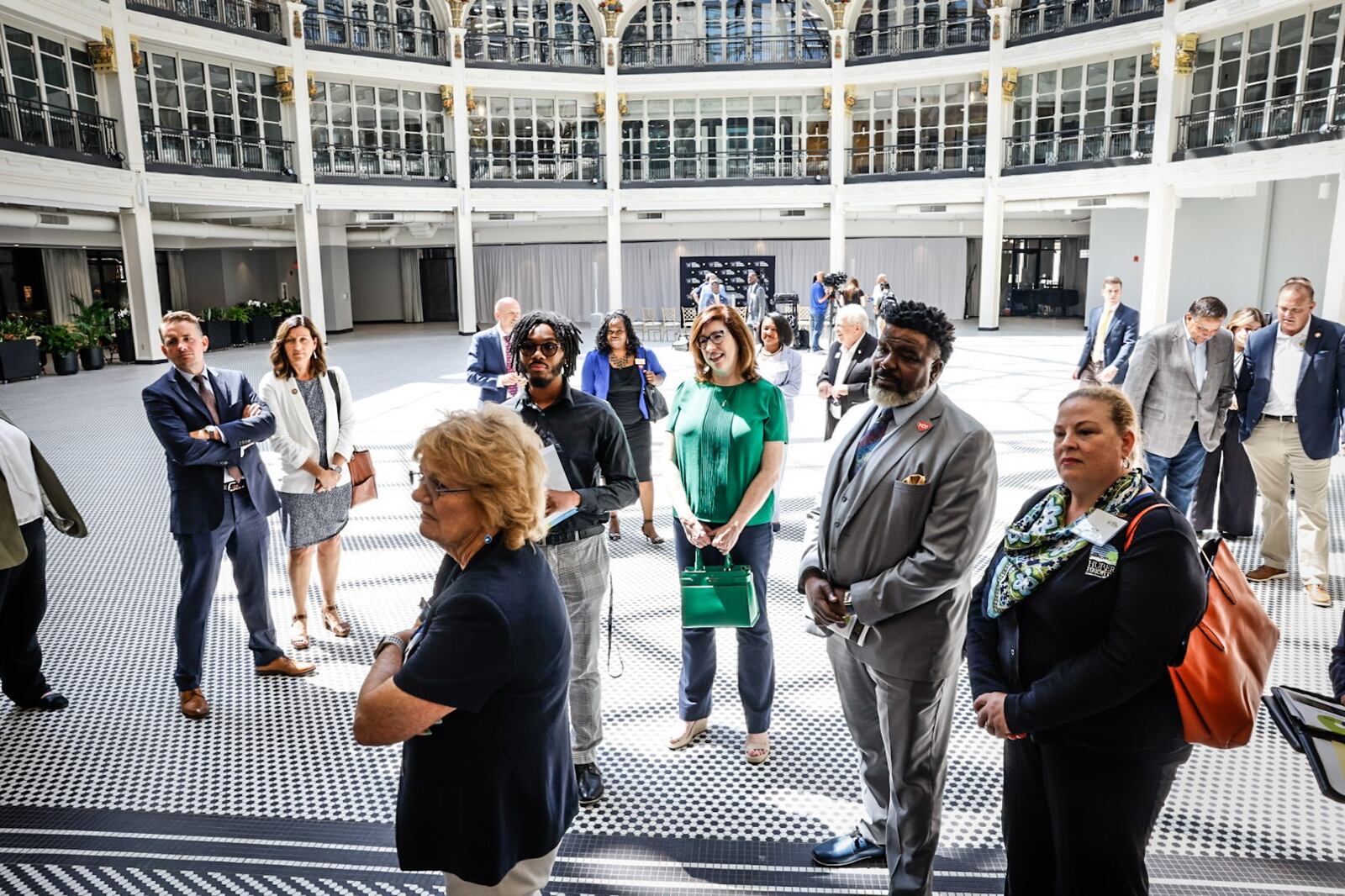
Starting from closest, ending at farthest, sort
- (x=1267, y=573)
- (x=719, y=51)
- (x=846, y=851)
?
1. (x=846, y=851)
2. (x=1267, y=573)
3. (x=719, y=51)

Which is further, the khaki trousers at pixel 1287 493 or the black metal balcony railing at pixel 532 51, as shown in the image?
the black metal balcony railing at pixel 532 51

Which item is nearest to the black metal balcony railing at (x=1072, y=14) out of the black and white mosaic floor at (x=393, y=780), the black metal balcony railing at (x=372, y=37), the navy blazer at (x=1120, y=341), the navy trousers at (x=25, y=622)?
the black metal balcony railing at (x=372, y=37)

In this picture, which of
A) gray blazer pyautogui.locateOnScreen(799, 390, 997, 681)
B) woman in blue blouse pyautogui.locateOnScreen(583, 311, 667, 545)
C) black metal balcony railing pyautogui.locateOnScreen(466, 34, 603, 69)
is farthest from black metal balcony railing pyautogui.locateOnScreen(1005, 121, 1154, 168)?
gray blazer pyautogui.locateOnScreen(799, 390, 997, 681)

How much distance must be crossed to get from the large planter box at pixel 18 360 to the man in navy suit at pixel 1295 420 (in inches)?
678

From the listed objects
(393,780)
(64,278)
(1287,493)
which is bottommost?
(393,780)

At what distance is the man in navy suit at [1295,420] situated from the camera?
4805 mm

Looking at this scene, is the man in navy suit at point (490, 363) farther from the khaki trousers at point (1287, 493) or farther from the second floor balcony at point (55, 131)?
the second floor balcony at point (55, 131)

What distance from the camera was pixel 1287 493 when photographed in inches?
204

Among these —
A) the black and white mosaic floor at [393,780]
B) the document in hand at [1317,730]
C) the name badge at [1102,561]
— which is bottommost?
the black and white mosaic floor at [393,780]

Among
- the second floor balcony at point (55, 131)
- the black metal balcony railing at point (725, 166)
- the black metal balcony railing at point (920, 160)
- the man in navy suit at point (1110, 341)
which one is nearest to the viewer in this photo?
the man in navy suit at point (1110, 341)

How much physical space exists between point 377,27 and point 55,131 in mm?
8740

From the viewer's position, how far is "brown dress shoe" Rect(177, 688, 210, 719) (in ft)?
12.4

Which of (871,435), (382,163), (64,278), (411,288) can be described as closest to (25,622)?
(871,435)

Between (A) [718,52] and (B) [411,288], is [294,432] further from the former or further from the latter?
(B) [411,288]
